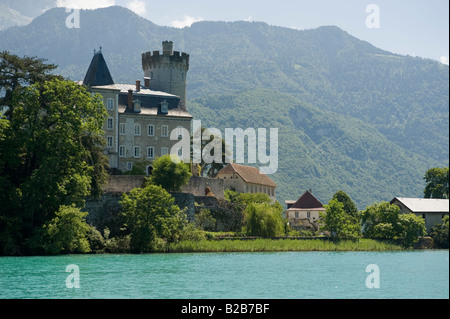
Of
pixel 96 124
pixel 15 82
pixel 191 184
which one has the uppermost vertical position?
pixel 15 82

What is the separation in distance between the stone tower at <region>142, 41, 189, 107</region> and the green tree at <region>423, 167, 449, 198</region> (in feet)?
90.4

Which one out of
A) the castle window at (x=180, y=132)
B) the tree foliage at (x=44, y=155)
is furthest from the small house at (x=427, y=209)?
the tree foliage at (x=44, y=155)

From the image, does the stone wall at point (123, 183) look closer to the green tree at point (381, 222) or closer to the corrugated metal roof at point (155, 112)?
the corrugated metal roof at point (155, 112)

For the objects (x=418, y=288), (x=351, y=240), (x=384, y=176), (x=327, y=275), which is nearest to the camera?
(x=418, y=288)

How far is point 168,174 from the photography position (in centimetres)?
4916

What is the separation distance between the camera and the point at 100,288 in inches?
974

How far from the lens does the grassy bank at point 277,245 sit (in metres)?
43.2

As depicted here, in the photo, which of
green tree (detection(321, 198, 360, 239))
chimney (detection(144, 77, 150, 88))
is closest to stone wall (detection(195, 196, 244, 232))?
green tree (detection(321, 198, 360, 239))

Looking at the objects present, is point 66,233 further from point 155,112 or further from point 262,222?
point 155,112

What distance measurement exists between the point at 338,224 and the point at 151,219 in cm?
1626

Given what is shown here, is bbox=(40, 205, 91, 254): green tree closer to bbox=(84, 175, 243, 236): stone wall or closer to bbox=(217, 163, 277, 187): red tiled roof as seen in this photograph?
bbox=(84, 175, 243, 236): stone wall

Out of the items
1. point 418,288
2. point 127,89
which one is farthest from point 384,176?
point 418,288
